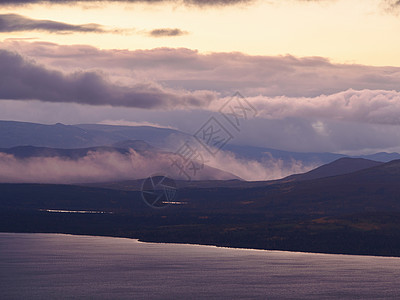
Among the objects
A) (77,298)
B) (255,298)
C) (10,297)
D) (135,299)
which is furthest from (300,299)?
(10,297)

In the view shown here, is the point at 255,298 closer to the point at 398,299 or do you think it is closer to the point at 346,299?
the point at 346,299

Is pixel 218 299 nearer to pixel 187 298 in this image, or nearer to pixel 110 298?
pixel 187 298

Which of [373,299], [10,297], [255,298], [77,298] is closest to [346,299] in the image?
[373,299]

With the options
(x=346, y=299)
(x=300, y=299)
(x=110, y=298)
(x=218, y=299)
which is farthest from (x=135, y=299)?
(x=346, y=299)

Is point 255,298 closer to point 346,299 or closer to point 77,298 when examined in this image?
point 346,299

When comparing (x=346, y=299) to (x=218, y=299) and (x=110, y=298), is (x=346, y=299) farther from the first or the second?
(x=110, y=298)

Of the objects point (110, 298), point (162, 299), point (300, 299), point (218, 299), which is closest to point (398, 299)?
point (300, 299)
